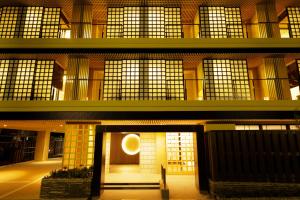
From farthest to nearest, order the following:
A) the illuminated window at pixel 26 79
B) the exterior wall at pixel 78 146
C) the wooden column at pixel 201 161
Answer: the illuminated window at pixel 26 79 → the exterior wall at pixel 78 146 → the wooden column at pixel 201 161

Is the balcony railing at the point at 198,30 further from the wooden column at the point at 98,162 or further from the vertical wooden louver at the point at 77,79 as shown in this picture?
the wooden column at the point at 98,162

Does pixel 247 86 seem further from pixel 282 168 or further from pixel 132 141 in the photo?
pixel 132 141

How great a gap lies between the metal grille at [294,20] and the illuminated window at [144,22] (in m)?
6.18

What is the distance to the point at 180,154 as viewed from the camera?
13594 mm

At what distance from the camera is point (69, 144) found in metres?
9.23

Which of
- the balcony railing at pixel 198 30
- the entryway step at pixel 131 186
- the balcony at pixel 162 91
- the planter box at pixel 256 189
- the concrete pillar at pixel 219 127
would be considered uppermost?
the balcony railing at pixel 198 30

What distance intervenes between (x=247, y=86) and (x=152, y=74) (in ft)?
16.4

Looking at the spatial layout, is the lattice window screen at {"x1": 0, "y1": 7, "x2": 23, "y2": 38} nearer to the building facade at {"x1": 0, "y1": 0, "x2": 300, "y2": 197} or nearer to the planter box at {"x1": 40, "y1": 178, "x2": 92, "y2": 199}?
the building facade at {"x1": 0, "y1": 0, "x2": 300, "y2": 197}

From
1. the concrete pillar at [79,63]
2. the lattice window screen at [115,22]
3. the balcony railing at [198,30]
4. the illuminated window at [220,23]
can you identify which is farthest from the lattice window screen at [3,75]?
the illuminated window at [220,23]

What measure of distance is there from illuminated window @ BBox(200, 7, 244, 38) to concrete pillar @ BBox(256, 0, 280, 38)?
980 millimetres

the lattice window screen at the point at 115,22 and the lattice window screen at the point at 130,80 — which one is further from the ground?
the lattice window screen at the point at 115,22

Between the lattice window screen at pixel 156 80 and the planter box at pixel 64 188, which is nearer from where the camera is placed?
the planter box at pixel 64 188

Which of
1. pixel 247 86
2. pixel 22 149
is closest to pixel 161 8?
pixel 247 86

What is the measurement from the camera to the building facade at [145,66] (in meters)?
8.62
